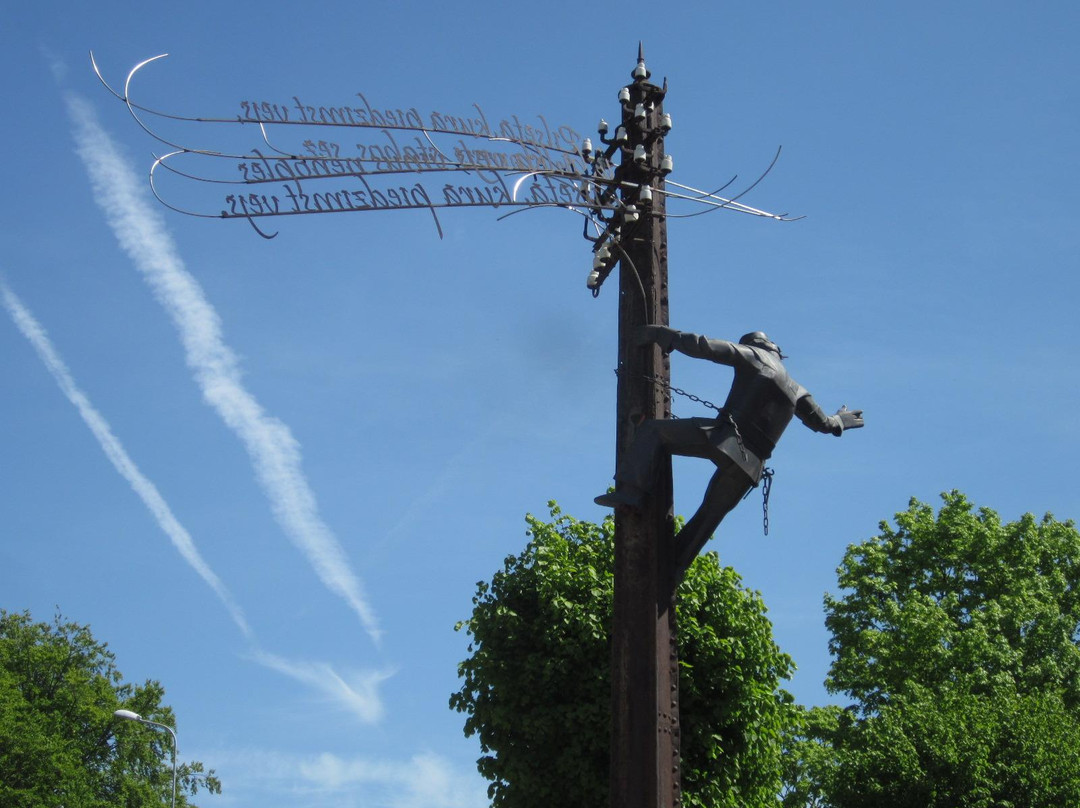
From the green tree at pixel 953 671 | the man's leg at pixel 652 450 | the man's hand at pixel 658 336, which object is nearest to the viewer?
the man's leg at pixel 652 450

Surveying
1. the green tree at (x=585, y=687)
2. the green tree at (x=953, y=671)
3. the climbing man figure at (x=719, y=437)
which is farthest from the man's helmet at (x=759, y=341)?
the green tree at (x=953, y=671)

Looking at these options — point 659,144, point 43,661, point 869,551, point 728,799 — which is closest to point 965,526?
point 869,551

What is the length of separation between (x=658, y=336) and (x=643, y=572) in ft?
5.78

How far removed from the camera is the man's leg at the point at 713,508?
938 centimetres

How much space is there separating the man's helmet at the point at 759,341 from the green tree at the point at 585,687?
17.6 feet

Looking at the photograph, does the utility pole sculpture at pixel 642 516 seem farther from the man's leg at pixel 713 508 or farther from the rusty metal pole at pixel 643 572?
the man's leg at pixel 713 508

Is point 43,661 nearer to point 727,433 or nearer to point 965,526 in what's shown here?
point 965,526

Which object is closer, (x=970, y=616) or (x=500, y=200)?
(x=500, y=200)

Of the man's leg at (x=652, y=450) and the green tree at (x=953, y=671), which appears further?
the green tree at (x=953, y=671)

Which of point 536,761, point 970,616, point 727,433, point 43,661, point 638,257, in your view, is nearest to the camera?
point 727,433

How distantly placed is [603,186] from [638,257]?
2.79 ft

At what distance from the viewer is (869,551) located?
3178cm

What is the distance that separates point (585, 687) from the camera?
14078 mm

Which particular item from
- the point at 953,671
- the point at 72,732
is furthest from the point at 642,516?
the point at 72,732
